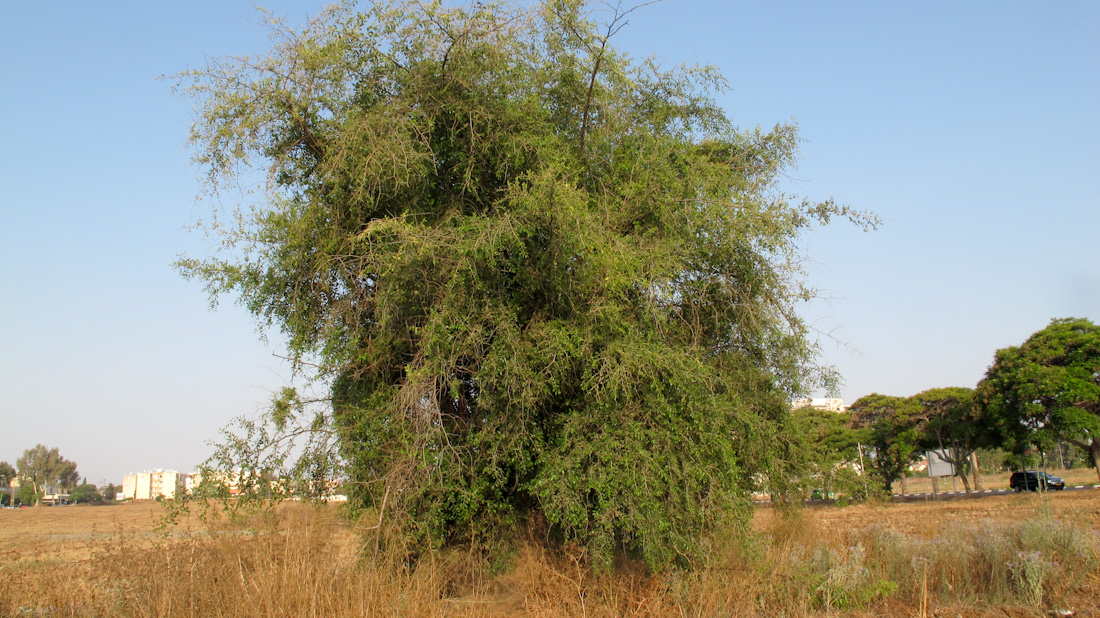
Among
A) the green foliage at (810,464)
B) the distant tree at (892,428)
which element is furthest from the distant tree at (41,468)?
the green foliage at (810,464)

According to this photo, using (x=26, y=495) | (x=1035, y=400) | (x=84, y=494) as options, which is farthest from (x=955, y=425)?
(x=84, y=494)

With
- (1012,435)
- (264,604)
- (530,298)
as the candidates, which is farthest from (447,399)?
(1012,435)

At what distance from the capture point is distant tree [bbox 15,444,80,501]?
105688mm

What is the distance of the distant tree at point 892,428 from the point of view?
39656 mm

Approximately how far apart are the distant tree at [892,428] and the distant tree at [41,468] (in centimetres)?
11165

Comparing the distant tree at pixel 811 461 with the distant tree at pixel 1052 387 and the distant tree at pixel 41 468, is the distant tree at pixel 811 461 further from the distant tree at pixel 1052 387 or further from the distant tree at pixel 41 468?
the distant tree at pixel 41 468

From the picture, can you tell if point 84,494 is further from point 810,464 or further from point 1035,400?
point 810,464

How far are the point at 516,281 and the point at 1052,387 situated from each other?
28.2m

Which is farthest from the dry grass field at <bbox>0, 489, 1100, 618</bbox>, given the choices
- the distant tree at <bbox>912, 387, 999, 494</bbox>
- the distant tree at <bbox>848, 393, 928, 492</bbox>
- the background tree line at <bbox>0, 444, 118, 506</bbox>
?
the background tree line at <bbox>0, 444, 118, 506</bbox>

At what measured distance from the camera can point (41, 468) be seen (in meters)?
108

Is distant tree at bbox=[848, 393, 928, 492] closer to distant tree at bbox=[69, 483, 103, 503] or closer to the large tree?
the large tree

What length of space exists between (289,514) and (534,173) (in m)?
4.70

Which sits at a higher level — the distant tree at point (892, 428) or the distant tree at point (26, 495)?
the distant tree at point (892, 428)

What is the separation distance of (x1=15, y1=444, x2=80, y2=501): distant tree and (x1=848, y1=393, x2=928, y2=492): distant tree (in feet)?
366
